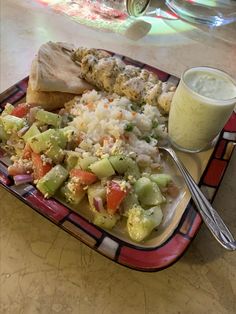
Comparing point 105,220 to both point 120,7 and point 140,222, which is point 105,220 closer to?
point 140,222

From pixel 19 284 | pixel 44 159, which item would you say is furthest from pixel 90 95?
pixel 19 284

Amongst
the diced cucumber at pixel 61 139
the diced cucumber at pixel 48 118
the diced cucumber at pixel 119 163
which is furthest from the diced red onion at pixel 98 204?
the diced cucumber at pixel 48 118

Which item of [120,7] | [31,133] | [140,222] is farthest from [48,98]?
[120,7]

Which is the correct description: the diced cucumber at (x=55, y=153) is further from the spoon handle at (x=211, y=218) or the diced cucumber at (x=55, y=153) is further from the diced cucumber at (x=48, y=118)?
the spoon handle at (x=211, y=218)

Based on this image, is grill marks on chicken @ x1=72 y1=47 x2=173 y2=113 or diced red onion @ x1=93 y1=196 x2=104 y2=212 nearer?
diced red onion @ x1=93 y1=196 x2=104 y2=212

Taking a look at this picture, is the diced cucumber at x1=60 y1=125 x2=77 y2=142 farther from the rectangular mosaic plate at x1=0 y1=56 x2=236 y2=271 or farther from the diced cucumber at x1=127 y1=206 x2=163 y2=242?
the diced cucumber at x1=127 y1=206 x2=163 y2=242

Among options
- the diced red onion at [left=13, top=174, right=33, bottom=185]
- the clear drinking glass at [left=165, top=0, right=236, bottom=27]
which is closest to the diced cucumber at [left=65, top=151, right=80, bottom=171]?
the diced red onion at [left=13, top=174, right=33, bottom=185]
